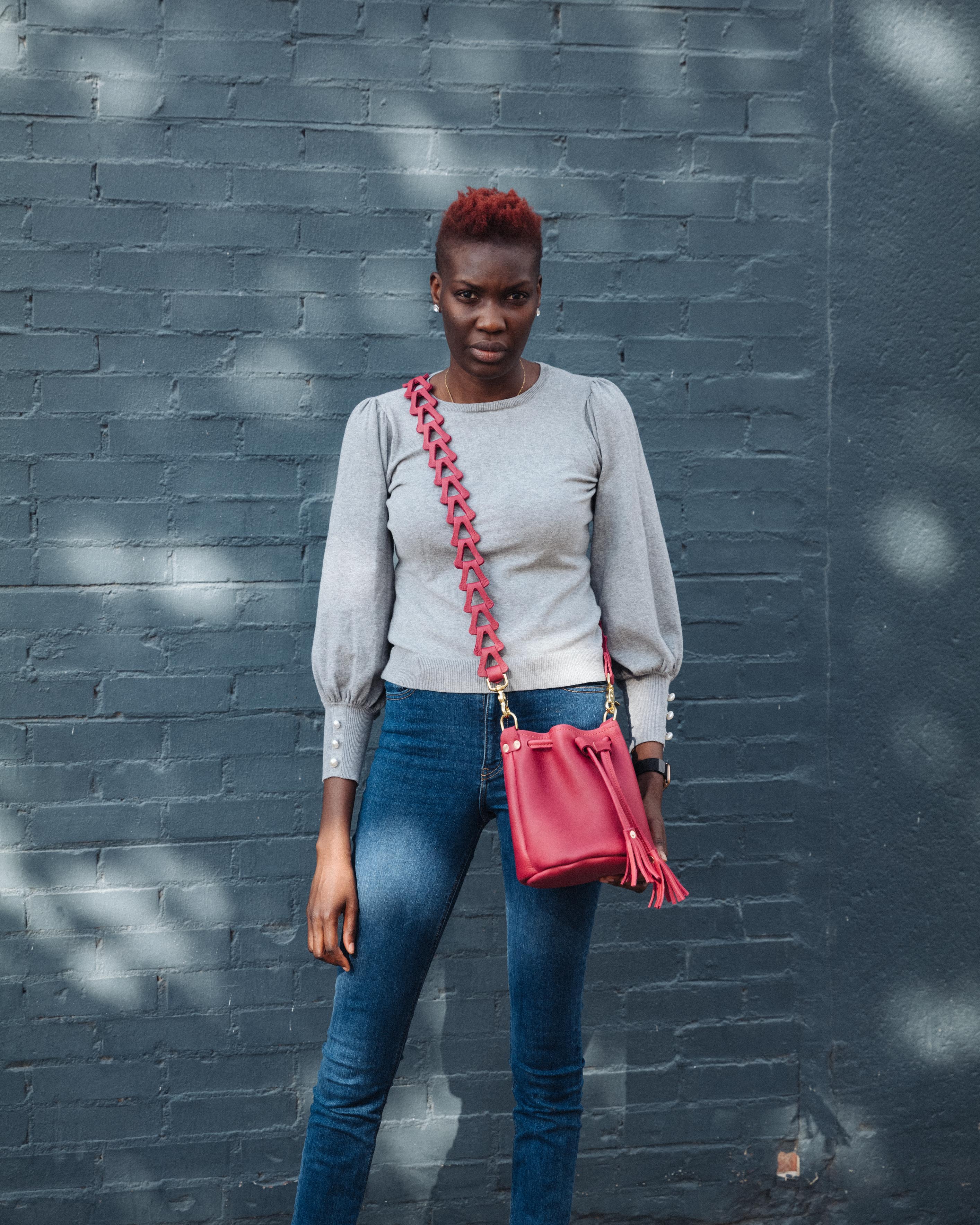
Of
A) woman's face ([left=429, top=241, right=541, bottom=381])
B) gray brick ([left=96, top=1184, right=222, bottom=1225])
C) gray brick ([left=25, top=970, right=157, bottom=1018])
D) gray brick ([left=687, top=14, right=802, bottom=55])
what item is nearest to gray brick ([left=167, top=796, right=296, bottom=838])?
gray brick ([left=25, top=970, right=157, bottom=1018])

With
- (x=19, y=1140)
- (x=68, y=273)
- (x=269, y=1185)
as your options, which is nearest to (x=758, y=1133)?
(x=269, y=1185)

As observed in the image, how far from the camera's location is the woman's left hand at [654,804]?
6.91 feet

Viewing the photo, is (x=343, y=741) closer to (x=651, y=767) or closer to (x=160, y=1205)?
(x=651, y=767)

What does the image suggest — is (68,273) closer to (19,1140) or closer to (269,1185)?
(19,1140)

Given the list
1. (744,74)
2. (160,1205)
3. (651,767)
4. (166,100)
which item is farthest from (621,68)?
(160,1205)

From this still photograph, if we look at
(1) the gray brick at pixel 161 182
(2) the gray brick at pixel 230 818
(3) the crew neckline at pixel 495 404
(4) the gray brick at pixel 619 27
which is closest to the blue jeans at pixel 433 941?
(3) the crew neckline at pixel 495 404

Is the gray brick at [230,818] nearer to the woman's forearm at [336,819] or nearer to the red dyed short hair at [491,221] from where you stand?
the woman's forearm at [336,819]

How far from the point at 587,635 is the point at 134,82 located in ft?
5.44

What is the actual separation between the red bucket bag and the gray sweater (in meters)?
0.03

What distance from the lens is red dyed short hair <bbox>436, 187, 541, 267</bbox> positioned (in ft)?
6.48

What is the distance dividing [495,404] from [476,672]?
505mm

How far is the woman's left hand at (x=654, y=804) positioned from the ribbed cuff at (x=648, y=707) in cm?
7

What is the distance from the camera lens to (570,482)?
207 cm

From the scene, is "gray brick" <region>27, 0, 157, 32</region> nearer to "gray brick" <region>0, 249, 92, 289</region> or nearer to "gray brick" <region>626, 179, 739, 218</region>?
"gray brick" <region>0, 249, 92, 289</region>
